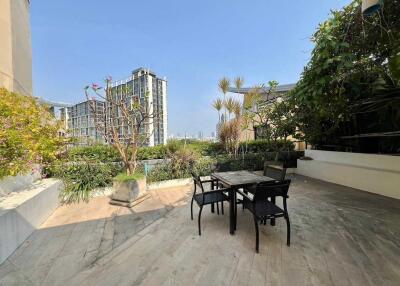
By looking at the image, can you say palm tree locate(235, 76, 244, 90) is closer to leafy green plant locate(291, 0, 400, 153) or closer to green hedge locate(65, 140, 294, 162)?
green hedge locate(65, 140, 294, 162)

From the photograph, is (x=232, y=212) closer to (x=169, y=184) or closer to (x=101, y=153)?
(x=169, y=184)

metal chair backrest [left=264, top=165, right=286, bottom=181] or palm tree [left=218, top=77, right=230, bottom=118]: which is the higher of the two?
palm tree [left=218, top=77, right=230, bottom=118]

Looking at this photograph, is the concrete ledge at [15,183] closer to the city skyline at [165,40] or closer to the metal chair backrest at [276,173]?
the city skyline at [165,40]

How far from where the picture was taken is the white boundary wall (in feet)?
14.5

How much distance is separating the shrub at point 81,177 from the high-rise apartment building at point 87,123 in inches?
26.9

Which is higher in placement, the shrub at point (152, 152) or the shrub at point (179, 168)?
the shrub at point (152, 152)

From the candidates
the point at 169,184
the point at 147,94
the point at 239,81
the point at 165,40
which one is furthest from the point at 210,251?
the point at 165,40

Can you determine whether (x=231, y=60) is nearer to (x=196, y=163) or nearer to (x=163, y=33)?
(x=163, y=33)

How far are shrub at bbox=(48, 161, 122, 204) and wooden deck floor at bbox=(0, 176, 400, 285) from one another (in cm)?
71

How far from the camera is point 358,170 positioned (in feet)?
16.8

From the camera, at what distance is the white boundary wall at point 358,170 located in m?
4.43

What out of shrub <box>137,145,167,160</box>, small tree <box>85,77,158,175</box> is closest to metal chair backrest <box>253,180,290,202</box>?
small tree <box>85,77,158,175</box>

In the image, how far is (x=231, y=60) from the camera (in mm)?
8516

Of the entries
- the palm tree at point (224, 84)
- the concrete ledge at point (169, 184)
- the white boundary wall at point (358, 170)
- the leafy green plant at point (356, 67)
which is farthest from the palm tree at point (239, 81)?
the concrete ledge at point (169, 184)
